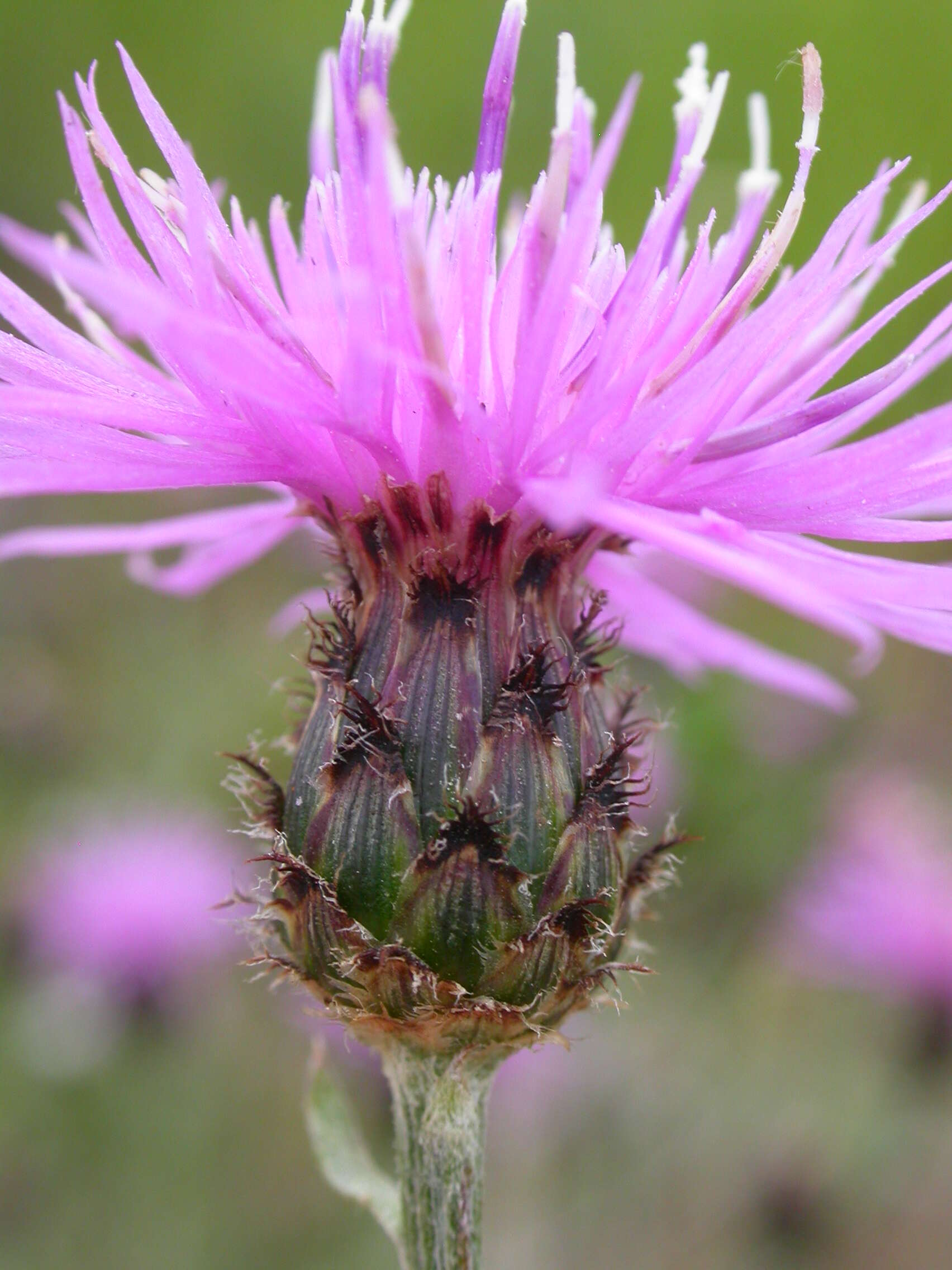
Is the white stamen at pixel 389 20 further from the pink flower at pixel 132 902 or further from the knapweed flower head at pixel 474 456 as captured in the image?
the pink flower at pixel 132 902

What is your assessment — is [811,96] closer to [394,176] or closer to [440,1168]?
[394,176]

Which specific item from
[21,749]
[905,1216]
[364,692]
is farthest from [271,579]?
[364,692]

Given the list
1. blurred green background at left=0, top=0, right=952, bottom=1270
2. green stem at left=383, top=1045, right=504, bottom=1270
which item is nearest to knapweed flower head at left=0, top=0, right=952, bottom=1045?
green stem at left=383, top=1045, right=504, bottom=1270

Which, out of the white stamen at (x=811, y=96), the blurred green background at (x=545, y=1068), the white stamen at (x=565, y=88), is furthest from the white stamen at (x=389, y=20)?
the blurred green background at (x=545, y=1068)

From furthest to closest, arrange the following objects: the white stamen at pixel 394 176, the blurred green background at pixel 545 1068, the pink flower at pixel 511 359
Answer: the blurred green background at pixel 545 1068, the pink flower at pixel 511 359, the white stamen at pixel 394 176

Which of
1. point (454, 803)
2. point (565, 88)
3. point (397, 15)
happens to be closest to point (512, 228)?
point (565, 88)
